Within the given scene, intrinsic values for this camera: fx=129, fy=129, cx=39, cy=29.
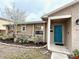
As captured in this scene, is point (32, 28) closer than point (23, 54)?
No

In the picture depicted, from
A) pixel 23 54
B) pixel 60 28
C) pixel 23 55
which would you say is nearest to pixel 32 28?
pixel 60 28

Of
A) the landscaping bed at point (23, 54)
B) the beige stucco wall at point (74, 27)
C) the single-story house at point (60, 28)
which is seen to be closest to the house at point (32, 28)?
the single-story house at point (60, 28)

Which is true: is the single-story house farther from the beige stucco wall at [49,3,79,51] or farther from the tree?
the tree

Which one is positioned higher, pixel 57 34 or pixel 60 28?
pixel 60 28

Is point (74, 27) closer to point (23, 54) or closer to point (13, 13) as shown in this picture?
point (23, 54)

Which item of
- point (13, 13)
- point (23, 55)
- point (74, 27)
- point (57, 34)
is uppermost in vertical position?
point (13, 13)

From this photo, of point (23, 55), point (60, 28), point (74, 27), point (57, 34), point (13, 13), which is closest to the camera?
point (23, 55)

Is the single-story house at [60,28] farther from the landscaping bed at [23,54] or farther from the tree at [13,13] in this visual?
the tree at [13,13]

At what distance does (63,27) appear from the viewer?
52.1ft

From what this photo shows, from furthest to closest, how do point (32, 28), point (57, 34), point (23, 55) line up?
1. point (32, 28)
2. point (57, 34)
3. point (23, 55)

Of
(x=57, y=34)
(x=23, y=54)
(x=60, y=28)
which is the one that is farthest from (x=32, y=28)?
(x=23, y=54)

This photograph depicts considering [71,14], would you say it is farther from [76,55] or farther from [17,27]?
[17,27]

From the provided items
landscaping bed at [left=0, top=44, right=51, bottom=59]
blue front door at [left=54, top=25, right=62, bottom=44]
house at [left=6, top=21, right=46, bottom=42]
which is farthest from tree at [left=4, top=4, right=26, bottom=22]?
landscaping bed at [left=0, top=44, right=51, bottom=59]

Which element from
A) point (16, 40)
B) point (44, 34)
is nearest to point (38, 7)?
point (44, 34)
